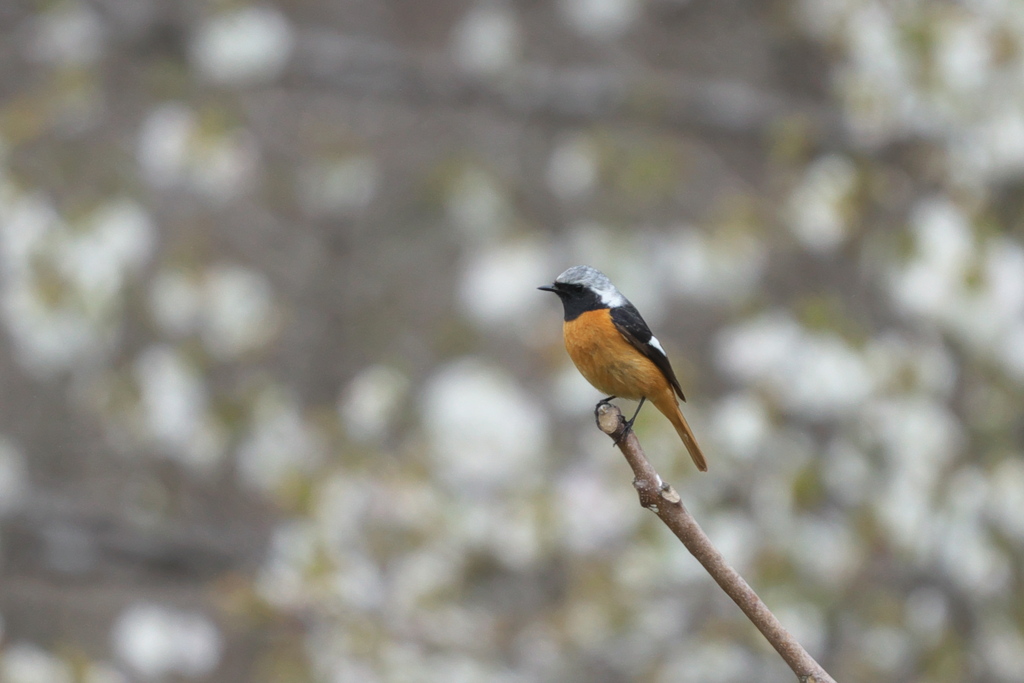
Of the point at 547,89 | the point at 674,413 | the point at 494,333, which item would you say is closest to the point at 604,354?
the point at 674,413

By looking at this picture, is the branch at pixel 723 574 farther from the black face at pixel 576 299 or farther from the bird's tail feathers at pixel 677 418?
the bird's tail feathers at pixel 677 418

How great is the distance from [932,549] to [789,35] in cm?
282

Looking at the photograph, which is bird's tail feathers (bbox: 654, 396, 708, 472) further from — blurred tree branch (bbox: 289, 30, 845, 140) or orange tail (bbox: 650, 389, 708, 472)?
blurred tree branch (bbox: 289, 30, 845, 140)

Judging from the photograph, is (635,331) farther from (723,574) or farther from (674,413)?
(723,574)

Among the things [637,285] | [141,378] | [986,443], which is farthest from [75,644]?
[986,443]

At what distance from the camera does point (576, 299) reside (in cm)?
201

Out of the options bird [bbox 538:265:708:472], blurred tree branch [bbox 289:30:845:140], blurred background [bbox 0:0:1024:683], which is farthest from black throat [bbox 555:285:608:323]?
blurred tree branch [bbox 289:30:845:140]

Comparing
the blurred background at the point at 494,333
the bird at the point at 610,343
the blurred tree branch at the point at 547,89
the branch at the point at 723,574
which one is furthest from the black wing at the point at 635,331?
the blurred tree branch at the point at 547,89

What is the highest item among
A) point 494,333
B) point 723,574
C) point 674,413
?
point 494,333

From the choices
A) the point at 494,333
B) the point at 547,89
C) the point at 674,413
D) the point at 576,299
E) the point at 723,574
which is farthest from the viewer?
the point at 547,89

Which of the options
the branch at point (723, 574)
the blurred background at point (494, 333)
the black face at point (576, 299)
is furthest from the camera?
the blurred background at point (494, 333)

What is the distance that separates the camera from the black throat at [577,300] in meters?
1.96

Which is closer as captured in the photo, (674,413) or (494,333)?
(674,413)

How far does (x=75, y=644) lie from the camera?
616cm
